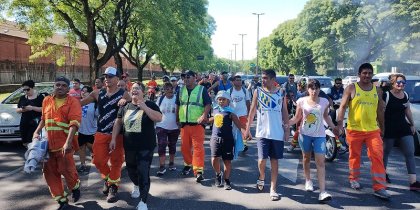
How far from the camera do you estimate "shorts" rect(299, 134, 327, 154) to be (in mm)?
5750

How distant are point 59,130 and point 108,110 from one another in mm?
755

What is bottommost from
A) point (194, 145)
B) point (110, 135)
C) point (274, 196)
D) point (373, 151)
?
point (274, 196)

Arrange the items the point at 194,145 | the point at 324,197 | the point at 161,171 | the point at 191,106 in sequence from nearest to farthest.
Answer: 1. the point at 324,197
2. the point at 194,145
3. the point at 191,106
4. the point at 161,171

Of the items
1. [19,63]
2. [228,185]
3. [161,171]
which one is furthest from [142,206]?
[19,63]

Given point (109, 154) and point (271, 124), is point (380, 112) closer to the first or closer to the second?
point (271, 124)

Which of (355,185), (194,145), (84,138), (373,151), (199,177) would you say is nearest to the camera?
(373,151)

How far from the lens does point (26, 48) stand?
4038cm

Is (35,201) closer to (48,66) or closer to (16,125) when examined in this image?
(16,125)

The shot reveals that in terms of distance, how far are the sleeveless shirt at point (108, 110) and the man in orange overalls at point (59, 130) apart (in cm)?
49

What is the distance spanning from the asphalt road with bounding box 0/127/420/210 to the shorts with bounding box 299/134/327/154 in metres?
0.67

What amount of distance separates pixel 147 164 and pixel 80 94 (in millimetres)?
4065

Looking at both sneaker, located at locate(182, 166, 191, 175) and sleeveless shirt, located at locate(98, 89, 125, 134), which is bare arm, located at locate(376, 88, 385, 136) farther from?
sleeveless shirt, located at locate(98, 89, 125, 134)

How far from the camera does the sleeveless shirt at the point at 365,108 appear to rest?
18.9 ft

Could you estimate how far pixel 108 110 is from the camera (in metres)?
5.72
